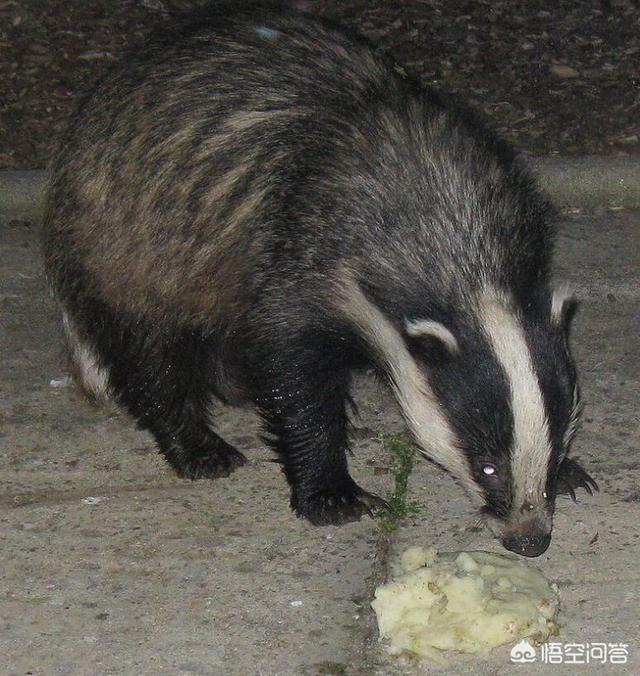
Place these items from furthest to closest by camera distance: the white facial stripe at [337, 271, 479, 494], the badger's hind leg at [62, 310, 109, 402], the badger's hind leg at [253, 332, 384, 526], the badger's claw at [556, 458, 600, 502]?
the badger's hind leg at [62, 310, 109, 402]
the badger's claw at [556, 458, 600, 502]
the badger's hind leg at [253, 332, 384, 526]
the white facial stripe at [337, 271, 479, 494]

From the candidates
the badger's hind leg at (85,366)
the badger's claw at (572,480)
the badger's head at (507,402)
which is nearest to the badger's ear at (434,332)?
the badger's head at (507,402)

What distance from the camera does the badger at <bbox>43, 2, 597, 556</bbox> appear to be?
485cm

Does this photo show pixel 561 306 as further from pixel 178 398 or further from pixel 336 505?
pixel 178 398

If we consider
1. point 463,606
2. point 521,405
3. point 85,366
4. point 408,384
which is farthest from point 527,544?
point 85,366

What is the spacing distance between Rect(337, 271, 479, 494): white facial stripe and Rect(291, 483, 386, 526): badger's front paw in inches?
23.0

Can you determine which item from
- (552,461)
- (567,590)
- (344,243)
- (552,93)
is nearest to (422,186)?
(344,243)

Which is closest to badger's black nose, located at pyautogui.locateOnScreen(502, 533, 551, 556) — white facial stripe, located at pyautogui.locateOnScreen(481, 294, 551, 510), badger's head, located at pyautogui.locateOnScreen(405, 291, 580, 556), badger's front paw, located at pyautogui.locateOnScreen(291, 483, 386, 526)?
badger's head, located at pyautogui.locateOnScreen(405, 291, 580, 556)

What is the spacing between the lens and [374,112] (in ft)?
18.0

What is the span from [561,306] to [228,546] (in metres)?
1.55

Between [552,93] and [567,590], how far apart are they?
16.5ft

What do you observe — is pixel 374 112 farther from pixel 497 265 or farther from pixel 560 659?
pixel 560 659

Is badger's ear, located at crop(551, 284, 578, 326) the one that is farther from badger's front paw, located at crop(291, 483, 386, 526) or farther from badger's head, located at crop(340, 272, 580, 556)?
badger's front paw, located at crop(291, 483, 386, 526)

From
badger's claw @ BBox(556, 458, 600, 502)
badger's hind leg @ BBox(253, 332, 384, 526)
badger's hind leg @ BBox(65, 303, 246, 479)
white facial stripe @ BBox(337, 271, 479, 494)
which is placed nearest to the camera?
white facial stripe @ BBox(337, 271, 479, 494)

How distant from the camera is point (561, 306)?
5.02m
